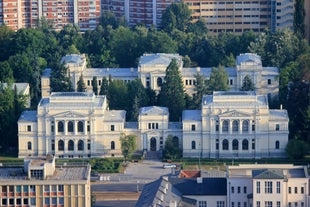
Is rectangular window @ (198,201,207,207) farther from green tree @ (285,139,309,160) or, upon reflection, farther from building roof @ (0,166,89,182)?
green tree @ (285,139,309,160)

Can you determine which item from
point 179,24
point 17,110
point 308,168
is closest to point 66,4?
point 179,24

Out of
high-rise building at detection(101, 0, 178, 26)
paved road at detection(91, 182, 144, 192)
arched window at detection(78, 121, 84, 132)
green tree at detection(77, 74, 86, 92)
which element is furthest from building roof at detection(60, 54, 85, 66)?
paved road at detection(91, 182, 144, 192)

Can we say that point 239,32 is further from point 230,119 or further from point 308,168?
point 308,168

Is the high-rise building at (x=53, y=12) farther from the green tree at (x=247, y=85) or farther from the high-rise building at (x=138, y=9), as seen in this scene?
the green tree at (x=247, y=85)

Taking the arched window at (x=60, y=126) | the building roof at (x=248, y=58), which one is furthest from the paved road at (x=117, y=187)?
the building roof at (x=248, y=58)

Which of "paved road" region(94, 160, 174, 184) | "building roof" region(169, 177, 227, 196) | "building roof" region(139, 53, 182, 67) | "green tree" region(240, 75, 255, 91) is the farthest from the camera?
"building roof" region(139, 53, 182, 67)

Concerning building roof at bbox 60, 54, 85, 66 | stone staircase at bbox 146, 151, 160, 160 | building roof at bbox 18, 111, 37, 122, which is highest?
building roof at bbox 60, 54, 85, 66
